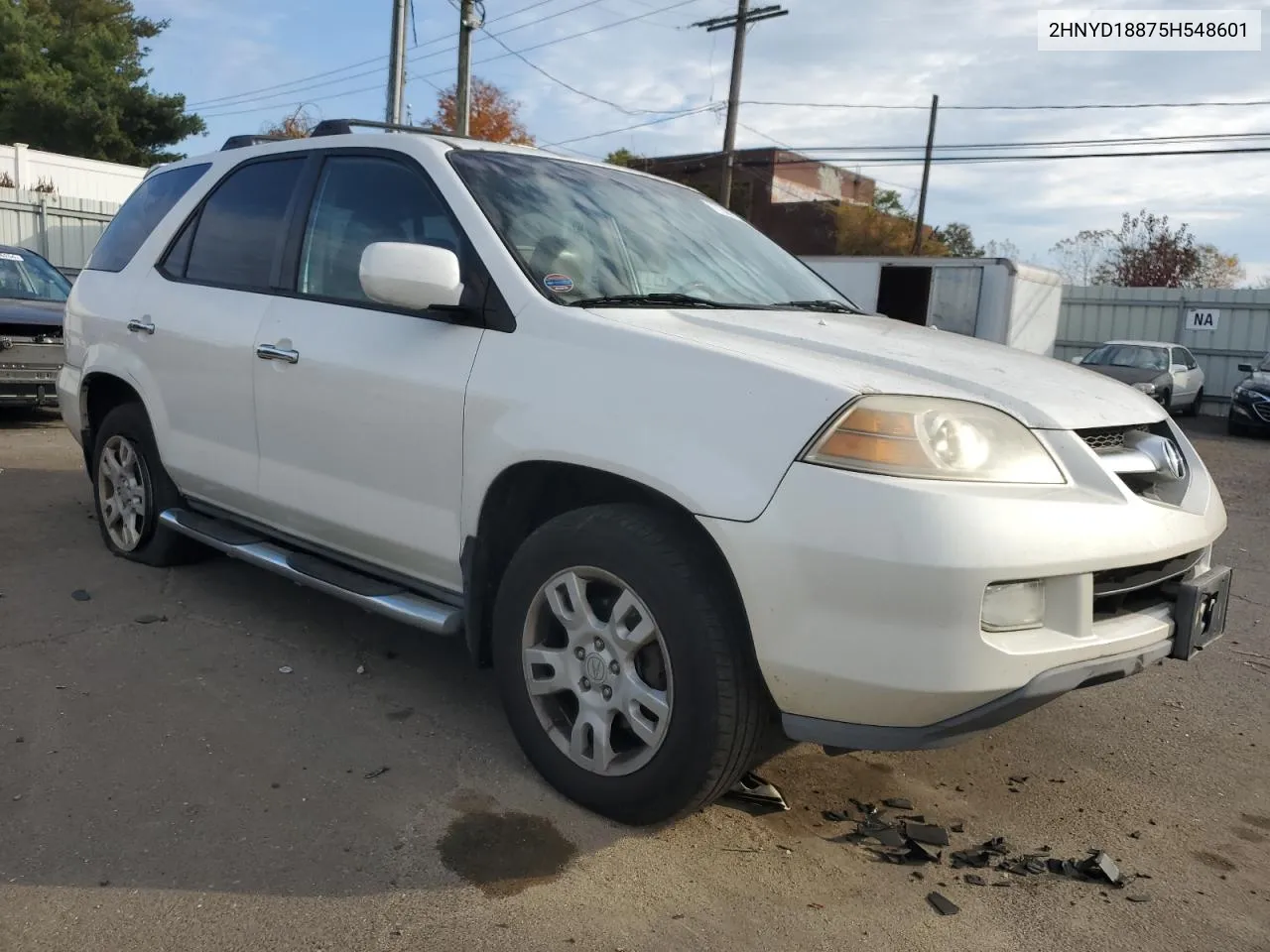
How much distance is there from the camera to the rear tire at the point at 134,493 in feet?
15.3

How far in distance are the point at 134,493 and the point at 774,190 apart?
4464 cm

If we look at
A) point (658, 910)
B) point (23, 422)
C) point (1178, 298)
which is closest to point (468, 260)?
point (658, 910)

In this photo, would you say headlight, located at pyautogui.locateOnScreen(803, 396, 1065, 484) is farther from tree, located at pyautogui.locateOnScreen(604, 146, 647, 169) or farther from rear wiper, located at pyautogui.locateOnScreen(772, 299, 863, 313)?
tree, located at pyautogui.locateOnScreen(604, 146, 647, 169)

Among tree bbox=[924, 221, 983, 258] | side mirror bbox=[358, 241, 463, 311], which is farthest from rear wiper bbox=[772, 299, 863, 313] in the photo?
tree bbox=[924, 221, 983, 258]

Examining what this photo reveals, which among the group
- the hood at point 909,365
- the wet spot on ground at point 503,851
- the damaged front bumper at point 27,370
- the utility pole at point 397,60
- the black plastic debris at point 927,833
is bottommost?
the wet spot on ground at point 503,851

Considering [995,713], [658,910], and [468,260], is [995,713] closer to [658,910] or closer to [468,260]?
[658,910]

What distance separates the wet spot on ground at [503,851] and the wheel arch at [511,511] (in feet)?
1.68

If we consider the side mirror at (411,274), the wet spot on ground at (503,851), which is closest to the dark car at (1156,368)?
the side mirror at (411,274)

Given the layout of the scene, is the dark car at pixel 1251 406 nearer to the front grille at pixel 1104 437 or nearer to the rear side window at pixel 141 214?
the front grille at pixel 1104 437

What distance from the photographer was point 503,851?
272 centimetres

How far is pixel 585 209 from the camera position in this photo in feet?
11.6

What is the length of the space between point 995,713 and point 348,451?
7.05ft

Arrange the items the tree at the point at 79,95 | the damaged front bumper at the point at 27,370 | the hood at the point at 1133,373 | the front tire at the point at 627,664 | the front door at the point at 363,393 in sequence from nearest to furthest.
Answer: the front tire at the point at 627,664, the front door at the point at 363,393, the damaged front bumper at the point at 27,370, the hood at the point at 1133,373, the tree at the point at 79,95

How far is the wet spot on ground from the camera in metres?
2.61
